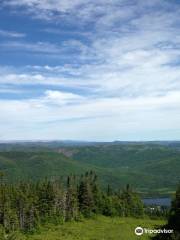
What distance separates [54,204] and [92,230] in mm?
27248

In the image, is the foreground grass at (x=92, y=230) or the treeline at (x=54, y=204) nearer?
the foreground grass at (x=92, y=230)

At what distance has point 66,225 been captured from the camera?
13700 centimetres

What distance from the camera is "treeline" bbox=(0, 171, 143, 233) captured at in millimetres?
129875

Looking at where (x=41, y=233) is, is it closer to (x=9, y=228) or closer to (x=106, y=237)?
(x=9, y=228)

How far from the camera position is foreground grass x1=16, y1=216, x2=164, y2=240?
114438 mm

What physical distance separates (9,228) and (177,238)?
71.5 metres

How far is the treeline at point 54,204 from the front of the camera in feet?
426

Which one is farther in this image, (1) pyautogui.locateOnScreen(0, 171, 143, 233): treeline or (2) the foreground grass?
(1) pyautogui.locateOnScreen(0, 171, 143, 233): treeline

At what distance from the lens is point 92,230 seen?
127062 millimetres

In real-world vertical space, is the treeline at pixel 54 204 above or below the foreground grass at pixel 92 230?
above

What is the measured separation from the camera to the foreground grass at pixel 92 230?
114 meters

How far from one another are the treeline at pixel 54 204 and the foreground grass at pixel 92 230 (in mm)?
6429

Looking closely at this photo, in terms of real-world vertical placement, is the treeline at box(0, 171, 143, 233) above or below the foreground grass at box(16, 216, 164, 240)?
above

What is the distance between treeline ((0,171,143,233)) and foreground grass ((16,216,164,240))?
6.43 meters
